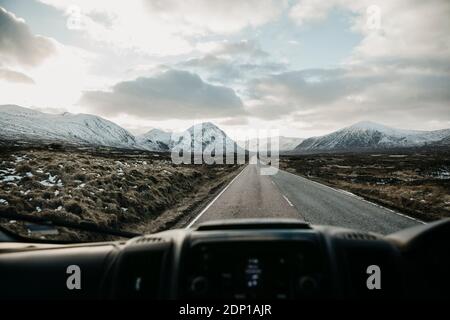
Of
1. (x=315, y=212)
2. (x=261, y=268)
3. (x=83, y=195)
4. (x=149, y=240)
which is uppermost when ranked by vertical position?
(x=149, y=240)

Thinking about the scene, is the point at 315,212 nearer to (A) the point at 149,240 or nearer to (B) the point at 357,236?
(B) the point at 357,236

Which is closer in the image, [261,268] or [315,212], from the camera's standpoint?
[261,268]

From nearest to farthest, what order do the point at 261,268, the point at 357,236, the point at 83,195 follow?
the point at 261,268
the point at 357,236
the point at 83,195

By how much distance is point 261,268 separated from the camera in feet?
8.13

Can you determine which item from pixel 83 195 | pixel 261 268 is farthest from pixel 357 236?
pixel 83 195

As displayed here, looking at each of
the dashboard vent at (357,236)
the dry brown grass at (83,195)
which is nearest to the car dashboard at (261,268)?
the dashboard vent at (357,236)

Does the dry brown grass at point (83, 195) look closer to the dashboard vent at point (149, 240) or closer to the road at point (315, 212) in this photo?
the road at point (315, 212)

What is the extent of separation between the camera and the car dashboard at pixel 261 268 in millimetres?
2342

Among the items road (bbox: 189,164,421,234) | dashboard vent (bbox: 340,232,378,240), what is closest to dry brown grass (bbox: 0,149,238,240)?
road (bbox: 189,164,421,234)

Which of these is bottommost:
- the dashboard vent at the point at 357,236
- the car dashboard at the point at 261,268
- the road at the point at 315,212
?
the road at the point at 315,212

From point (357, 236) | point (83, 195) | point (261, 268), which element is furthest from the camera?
point (83, 195)

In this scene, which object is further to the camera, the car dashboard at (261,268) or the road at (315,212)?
the road at (315,212)

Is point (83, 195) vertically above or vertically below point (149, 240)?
below
